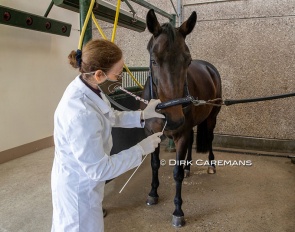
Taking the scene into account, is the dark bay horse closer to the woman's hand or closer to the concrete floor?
the woman's hand

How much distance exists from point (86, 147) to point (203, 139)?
6.79ft

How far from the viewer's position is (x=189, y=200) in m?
2.11

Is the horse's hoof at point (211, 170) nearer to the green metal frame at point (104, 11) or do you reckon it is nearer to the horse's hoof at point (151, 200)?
the horse's hoof at point (151, 200)

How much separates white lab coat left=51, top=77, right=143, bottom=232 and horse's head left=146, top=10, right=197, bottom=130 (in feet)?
1.68

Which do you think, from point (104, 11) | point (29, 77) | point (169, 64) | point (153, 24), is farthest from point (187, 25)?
point (29, 77)

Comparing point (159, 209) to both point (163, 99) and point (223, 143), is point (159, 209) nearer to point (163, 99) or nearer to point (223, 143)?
point (163, 99)

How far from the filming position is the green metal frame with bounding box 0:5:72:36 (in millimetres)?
2133

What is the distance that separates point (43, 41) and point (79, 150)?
3133mm

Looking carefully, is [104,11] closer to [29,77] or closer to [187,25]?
[187,25]

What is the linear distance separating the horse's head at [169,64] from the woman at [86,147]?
0.48 metres

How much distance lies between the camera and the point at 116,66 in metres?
0.95

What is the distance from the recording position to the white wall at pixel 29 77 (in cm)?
299

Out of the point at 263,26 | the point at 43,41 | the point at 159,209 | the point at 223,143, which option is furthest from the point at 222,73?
the point at 43,41

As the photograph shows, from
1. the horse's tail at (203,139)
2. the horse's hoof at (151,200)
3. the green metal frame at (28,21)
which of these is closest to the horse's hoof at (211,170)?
the horse's tail at (203,139)
